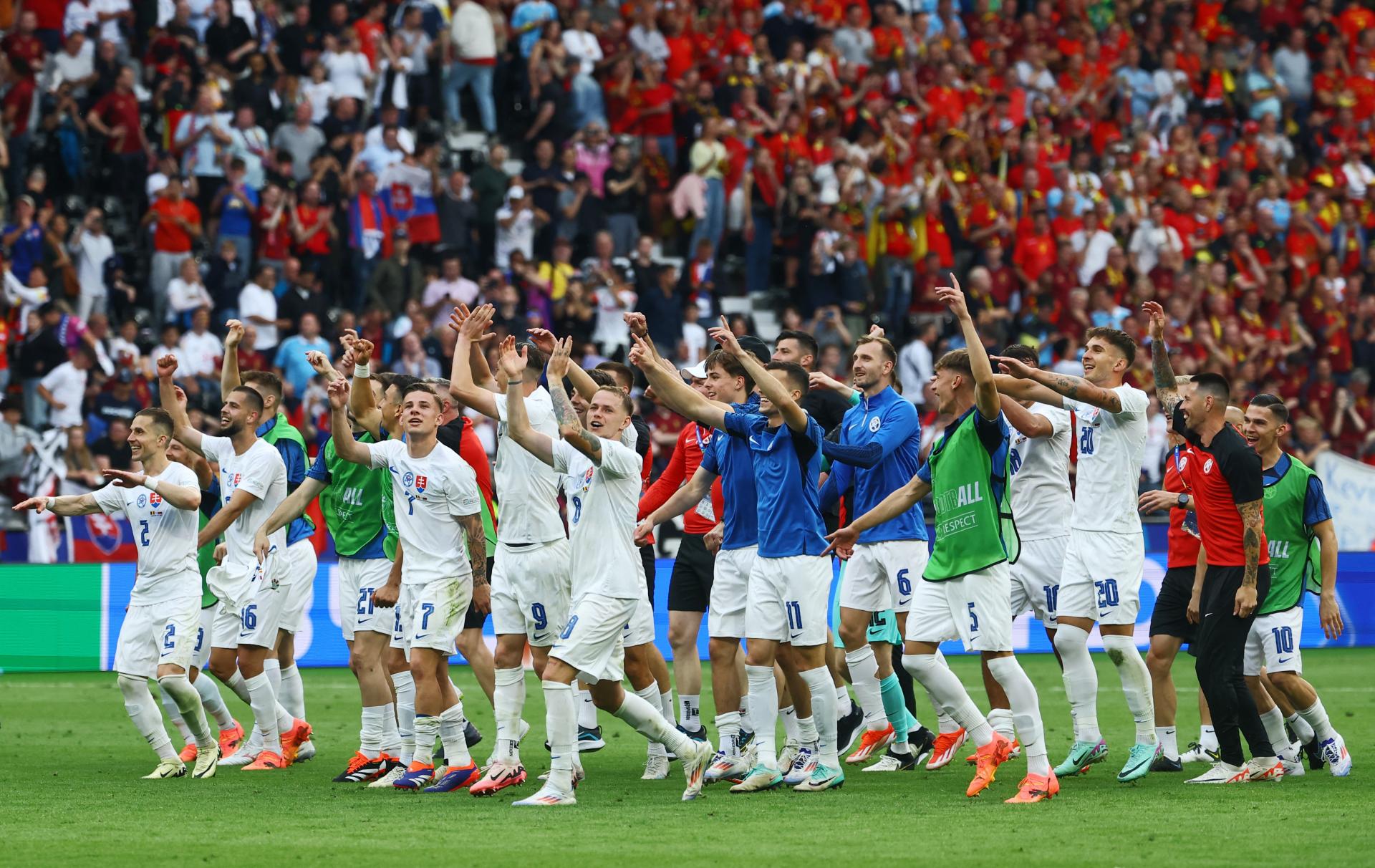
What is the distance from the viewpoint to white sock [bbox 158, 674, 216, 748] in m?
11.9

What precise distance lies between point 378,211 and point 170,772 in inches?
529

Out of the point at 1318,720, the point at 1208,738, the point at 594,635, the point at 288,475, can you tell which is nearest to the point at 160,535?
the point at 288,475

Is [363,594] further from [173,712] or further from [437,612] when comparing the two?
[173,712]

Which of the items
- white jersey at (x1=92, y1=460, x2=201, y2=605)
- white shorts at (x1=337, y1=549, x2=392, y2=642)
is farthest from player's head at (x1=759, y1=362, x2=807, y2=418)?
white jersey at (x1=92, y1=460, x2=201, y2=605)

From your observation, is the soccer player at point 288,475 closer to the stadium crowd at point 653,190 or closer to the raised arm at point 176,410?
the raised arm at point 176,410

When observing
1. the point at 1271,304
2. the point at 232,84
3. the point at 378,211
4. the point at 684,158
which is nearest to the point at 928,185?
the point at 684,158

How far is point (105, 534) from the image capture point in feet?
65.1

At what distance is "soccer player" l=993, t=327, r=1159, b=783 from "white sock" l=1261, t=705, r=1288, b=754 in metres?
0.71

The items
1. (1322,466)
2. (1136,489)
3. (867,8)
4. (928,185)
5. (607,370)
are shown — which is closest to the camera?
(1136,489)

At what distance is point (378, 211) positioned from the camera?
24.3 metres

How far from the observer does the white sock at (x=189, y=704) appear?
11.9m

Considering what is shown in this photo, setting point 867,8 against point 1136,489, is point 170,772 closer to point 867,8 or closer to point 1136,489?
point 1136,489

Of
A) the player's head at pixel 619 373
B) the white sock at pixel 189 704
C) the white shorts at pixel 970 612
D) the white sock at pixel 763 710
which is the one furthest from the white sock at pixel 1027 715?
the white sock at pixel 189 704

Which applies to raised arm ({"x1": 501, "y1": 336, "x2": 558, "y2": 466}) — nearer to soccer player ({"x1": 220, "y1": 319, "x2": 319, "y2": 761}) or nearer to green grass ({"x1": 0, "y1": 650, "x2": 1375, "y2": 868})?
green grass ({"x1": 0, "y1": 650, "x2": 1375, "y2": 868})
